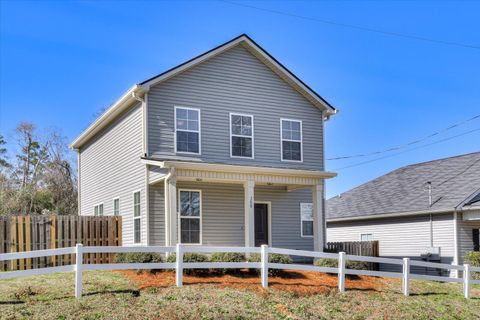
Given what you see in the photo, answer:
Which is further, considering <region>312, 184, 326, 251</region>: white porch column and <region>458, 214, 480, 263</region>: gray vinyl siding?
<region>458, 214, 480, 263</region>: gray vinyl siding

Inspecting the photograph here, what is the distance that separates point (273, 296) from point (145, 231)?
6441mm

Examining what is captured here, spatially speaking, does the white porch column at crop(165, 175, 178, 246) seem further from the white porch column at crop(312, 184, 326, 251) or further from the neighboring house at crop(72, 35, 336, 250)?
the white porch column at crop(312, 184, 326, 251)

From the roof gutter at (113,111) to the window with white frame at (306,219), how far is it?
7.66m

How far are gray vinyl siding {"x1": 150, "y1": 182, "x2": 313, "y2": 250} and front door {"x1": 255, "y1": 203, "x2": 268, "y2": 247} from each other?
0.25 meters

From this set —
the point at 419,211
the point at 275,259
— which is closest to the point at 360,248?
the point at 419,211

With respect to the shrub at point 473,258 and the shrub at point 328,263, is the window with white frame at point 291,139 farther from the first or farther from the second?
the shrub at point 473,258

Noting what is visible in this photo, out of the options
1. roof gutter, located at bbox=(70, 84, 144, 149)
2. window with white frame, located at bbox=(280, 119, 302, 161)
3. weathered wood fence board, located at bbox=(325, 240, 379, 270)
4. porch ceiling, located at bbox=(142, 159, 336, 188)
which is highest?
roof gutter, located at bbox=(70, 84, 144, 149)

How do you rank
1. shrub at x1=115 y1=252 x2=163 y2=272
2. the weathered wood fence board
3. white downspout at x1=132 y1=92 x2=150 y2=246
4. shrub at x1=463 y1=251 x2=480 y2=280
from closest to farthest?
shrub at x1=115 y1=252 x2=163 y2=272 < white downspout at x1=132 y1=92 x2=150 y2=246 < shrub at x1=463 y1=251 x2=480 y2=280 < the weathered wood fence board

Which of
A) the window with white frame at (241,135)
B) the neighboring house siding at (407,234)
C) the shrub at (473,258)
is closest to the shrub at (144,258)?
the window with white frame at (241,135)

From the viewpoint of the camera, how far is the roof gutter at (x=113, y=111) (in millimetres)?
18250

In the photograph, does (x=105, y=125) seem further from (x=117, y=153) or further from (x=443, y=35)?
(x=443, y=35)

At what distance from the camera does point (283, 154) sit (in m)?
20.7

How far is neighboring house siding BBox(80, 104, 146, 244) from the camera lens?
19.0 meters

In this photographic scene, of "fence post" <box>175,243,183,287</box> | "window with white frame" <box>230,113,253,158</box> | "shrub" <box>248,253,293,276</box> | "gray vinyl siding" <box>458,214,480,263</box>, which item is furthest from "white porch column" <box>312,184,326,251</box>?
"fence post" <box>175,243,183,287</box>
